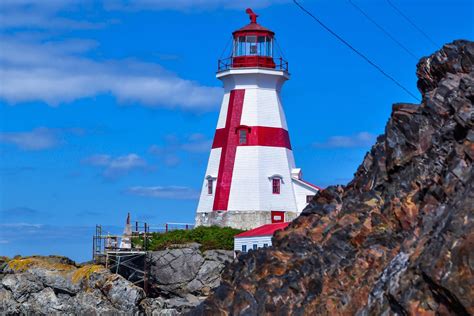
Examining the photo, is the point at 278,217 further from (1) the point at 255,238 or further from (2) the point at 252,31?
(2) the point at 252,31

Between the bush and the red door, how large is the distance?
2.18m

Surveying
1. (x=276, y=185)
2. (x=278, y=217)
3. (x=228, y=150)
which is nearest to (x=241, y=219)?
(x=278, y=217)

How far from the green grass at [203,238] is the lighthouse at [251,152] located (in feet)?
3.85

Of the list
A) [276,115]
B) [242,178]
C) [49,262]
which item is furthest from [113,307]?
[276,115]

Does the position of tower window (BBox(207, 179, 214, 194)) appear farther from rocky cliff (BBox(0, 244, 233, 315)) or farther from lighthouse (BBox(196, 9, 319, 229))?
rocky cliff (BBox(0, 244, 233, 315))

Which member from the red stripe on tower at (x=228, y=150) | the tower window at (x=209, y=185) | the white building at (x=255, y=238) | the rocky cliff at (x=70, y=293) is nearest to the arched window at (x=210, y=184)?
the tower window at (x=209, y=185)

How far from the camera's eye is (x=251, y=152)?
4700cm

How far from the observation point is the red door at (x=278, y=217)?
46.8 meters

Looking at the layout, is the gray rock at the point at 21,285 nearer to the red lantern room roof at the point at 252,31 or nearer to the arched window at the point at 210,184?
the arched window at the point at 210,184

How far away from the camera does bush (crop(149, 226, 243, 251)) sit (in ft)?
146

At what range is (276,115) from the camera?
48.2 m

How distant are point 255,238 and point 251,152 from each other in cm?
598

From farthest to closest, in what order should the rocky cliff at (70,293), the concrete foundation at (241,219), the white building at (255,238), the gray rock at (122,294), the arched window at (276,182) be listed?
the arched window at (276,182) → the concrete foundation at (241,219) → the white building at (255,238) → the rocky cliff at (70,293) → the gray rock at (122,294)

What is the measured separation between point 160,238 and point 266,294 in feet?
89.5
